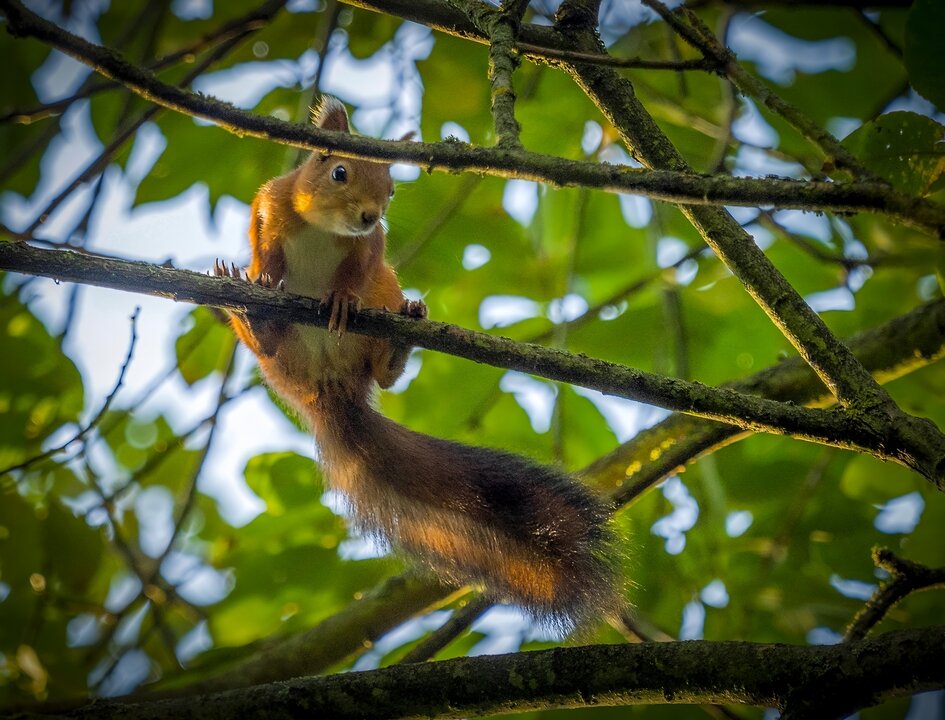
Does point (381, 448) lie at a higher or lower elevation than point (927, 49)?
lower

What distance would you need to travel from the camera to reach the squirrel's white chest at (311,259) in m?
3.15

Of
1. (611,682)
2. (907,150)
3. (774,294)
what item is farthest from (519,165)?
(611,682)

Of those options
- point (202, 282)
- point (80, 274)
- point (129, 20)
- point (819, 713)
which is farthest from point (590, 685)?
point (129, 20)

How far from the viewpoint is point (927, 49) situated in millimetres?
1641

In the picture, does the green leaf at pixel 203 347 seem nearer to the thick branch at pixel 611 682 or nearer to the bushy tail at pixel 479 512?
the bushy tail at pixel 479 512

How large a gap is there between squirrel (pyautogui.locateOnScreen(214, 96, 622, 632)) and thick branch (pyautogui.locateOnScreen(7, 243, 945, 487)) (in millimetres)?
276

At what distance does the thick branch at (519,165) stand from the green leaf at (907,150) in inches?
13.8

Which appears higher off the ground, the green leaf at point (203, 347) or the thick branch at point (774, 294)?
the green leaf at point (203, 347)

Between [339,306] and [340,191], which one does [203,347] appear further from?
[339,306]

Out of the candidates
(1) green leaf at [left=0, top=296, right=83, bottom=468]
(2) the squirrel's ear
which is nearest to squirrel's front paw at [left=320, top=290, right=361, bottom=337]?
(2) the squirrel's ear

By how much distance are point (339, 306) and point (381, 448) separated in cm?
66

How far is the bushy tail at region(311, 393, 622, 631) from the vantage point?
236 cm

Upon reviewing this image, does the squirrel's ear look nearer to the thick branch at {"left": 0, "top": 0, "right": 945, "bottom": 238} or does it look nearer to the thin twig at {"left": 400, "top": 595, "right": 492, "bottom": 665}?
the thick branch at {"left": 0, "top": 0, "right": 945, "bottom": 238}

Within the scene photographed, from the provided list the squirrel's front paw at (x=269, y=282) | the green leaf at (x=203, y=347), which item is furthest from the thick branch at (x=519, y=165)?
the green leaf at (x=203, y=347)
